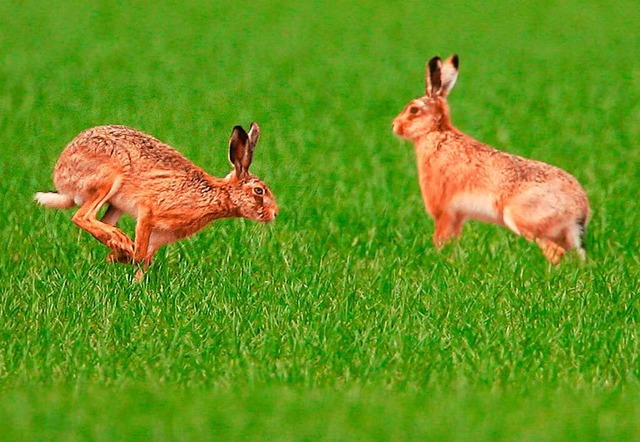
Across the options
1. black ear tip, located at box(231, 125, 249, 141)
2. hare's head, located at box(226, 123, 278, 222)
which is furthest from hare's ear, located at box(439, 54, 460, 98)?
black ear tip, located at box(231, 125, 249, 141)

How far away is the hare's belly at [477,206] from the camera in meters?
8.29

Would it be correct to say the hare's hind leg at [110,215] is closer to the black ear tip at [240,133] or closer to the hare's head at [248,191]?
the hare's head at [248,191]

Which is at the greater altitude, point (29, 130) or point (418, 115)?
point (418, 115)

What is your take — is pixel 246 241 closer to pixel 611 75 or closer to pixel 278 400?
pixel 278 400

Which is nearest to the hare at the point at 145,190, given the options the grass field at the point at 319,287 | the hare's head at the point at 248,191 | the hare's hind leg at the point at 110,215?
the hare's head at the point at 248,191

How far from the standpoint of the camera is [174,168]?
749 centimetres

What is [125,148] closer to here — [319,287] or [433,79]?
[319,287]

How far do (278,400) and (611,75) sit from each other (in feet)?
38.4

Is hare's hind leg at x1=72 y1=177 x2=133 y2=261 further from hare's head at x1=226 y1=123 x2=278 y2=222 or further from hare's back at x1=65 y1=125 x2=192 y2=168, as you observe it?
hare's head at x1=226 y1=123 x2=278 y2=222

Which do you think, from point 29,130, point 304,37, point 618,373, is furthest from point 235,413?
point 304,37

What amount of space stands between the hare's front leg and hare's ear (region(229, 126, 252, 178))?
1.58 meters

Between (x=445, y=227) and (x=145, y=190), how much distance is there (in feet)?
6.88

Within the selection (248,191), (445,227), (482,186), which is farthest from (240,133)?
(445,227)

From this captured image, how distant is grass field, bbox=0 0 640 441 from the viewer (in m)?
5.36
